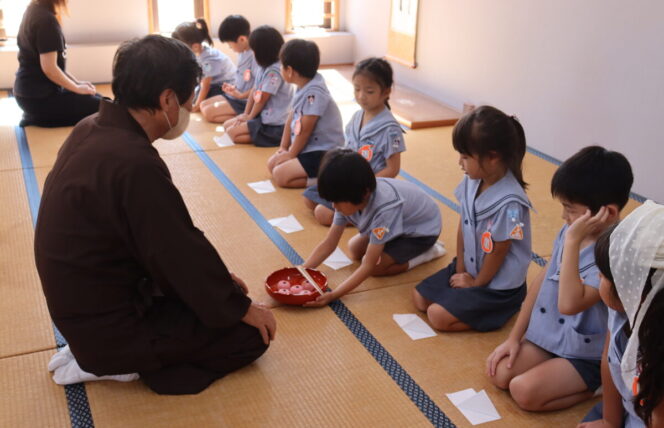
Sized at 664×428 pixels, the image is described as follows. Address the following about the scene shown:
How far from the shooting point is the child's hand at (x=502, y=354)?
210 cm

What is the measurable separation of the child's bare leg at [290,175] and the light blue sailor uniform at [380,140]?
1.81 ft

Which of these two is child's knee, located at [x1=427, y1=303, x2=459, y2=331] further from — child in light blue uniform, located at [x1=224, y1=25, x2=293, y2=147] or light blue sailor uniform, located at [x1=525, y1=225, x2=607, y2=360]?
child in light blue uniform, located at [x1=224, y1=25, x2=293, y2=147]

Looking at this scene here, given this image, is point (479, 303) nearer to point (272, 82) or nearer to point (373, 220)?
point (373, 220)

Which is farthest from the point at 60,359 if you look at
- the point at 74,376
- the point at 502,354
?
the point at 502,354

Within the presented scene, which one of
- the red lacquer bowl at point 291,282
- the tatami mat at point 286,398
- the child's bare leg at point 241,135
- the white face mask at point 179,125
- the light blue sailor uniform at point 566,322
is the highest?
the white face mask at point 179,125

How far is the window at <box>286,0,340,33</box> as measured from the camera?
6914 mm

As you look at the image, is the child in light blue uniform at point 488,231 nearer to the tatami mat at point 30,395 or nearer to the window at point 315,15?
the tatami mat at point 30,395

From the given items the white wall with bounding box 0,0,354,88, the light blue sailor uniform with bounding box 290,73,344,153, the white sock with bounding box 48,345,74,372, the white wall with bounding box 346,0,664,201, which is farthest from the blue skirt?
the white wall with bounding box 0,0,354,88

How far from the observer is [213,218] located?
3250 mm

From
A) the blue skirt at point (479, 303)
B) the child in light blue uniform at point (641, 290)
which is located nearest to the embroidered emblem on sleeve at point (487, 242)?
the blue skirt at point (479, 303)

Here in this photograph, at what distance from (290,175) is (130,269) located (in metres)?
1.79

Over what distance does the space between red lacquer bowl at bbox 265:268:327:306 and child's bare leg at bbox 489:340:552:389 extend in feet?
2.40

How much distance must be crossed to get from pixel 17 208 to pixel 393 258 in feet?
6.18

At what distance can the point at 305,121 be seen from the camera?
3.70m
